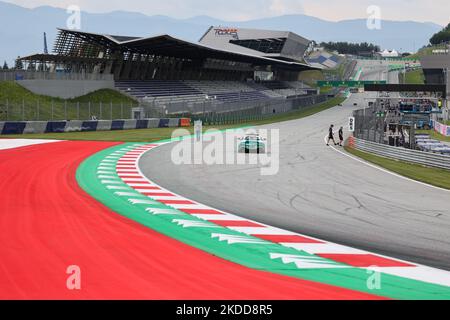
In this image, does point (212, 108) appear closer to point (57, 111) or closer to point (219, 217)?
point (57, 111)

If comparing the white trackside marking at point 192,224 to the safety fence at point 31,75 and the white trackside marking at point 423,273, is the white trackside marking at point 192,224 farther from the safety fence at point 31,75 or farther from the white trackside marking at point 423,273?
the safety fence at point 31,75

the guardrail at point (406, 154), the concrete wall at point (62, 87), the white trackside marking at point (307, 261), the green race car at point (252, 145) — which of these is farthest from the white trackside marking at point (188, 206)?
the concrete wall at point (62, 87)

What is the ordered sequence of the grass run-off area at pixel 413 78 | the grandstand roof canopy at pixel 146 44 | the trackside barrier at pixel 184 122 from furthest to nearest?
the grass run-off area at pixel 413 78 → the grandstand roof canopy at pixel 146 44 → the trackside barrier at pixel 184 122

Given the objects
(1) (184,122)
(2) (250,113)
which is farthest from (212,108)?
(1) (184,122)

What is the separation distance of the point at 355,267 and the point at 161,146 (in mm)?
28674

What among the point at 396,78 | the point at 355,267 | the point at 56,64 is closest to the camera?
the point at 355,267

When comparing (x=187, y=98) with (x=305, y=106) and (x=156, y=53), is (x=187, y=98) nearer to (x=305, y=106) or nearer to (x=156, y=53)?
(x=156, y=53)

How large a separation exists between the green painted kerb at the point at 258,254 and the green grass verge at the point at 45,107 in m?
32.3

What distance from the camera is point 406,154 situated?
104ft

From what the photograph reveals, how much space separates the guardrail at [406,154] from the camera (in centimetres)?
2791

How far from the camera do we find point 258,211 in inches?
607

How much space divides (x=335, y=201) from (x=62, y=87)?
165ft

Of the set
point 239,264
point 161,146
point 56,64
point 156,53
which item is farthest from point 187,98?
point 239,264

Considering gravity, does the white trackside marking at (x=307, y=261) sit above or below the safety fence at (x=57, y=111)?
below
